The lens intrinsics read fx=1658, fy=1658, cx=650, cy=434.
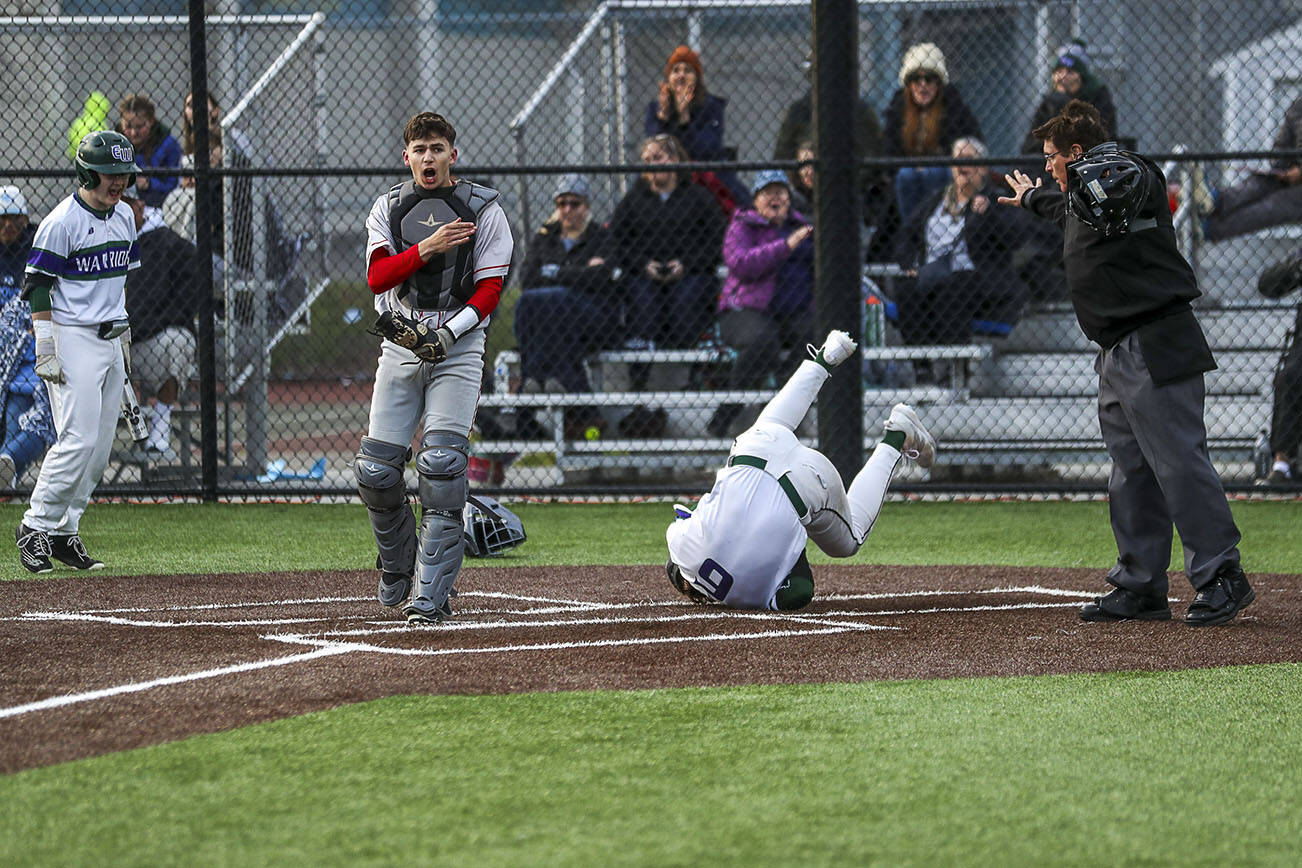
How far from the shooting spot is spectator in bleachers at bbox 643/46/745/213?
11.8 meters

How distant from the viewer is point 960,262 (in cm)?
1151

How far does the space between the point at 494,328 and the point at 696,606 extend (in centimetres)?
1123

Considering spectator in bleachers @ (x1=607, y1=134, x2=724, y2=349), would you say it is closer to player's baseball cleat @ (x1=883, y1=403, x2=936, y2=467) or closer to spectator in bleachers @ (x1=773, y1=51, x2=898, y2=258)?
spectator in bleachers @ (x1=773, y1=51, x2=898, y2=258)

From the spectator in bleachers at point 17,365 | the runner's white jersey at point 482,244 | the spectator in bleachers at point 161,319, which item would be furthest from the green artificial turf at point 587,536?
the runner's white jersey at point 482,244

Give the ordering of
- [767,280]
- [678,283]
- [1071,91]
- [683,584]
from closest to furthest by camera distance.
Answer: [683,584]
[767,280]
[678,283]
[1071,91]

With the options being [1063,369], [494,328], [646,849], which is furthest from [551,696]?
[494,328]

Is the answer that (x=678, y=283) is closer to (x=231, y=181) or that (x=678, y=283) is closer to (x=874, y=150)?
(x=874, y=150)

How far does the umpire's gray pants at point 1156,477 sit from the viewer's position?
235 inches

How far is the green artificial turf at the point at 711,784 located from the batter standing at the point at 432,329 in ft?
4.80

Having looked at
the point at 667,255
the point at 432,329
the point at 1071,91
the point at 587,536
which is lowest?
the point at 587,536

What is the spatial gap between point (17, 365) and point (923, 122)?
640 centimetres

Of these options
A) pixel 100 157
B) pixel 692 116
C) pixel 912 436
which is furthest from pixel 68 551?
pixel 692 116

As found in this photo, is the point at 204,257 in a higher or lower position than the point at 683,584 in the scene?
higher

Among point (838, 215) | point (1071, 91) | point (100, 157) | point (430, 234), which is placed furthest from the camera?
point (1071, 91)
